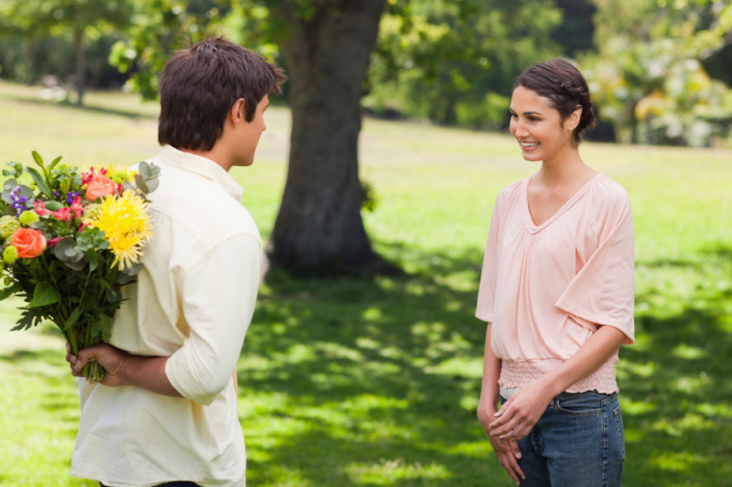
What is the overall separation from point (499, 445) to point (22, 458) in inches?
135

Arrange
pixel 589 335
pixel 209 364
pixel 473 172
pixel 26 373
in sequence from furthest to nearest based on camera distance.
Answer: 1. pixel 473 172
2. pixel 26 373
3. pixel 589 335
4. pixel 209 364

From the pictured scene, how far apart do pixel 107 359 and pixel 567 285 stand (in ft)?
4.41

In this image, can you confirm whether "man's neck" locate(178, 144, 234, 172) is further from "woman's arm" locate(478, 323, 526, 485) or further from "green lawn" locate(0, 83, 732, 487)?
"green lawn" locate(0, 83, 732, 487)

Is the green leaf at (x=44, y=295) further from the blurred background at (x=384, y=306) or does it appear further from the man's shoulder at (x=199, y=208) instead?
the blurred background at (x=384, y=306)

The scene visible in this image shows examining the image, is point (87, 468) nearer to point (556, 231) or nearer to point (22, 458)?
point (556, 231)

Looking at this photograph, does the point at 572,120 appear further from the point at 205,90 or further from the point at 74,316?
the point at 74,316

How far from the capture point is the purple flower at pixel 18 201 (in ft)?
6.03

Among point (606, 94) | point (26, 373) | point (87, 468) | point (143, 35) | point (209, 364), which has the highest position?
point (606, 94)

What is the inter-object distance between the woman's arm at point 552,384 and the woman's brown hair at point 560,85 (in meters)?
0.69

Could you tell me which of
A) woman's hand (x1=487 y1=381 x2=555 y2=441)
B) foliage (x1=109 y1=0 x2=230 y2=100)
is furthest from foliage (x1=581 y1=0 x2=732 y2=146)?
woman's hand (x1=487 y1=381 x2=555 y2=441)

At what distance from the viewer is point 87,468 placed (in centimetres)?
191

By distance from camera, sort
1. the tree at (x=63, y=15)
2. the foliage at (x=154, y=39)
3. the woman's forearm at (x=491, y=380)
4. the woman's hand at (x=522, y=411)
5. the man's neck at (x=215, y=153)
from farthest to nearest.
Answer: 1. the tree at (x=63, y=15)
2. the foliage at (x=154, y=39)
3. the woman's forearm at (x=491, y=380)
4. the woman's hand at (x=522, y=411)
5. the man's neck at (x=215, y=153)

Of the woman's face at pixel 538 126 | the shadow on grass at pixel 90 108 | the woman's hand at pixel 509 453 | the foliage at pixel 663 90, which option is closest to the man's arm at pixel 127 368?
the woman's hand at pixel 509 453

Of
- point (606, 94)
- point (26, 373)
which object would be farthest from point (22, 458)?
point (606, 94)
